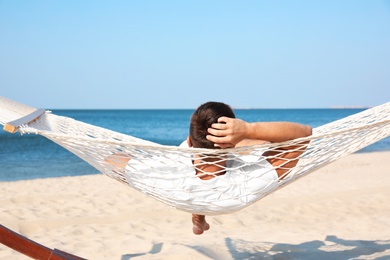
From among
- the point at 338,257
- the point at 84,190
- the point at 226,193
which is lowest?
the point at 84,190

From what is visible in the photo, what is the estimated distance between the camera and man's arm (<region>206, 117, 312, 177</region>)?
1.51 metres

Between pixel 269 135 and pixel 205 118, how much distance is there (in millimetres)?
229

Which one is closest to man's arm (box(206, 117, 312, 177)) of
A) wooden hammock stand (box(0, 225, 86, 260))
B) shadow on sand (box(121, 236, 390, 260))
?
wooden hammock stand (box(0, 225, 86, 260))

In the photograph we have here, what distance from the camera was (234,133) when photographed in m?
1.51

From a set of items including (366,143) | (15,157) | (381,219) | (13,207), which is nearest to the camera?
(366,143)

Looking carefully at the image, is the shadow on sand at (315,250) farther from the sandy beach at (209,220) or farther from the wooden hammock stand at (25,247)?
the wooden hammock stand at (25,247)

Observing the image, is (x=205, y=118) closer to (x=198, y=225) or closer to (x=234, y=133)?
(x=234, y=133)

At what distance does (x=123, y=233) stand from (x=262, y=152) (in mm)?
1661

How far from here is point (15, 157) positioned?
11.4 m

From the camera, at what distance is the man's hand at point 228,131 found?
1.51 m

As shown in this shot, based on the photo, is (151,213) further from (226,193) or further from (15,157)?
(15,157)

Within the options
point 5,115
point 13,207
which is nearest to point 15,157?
point 13,207

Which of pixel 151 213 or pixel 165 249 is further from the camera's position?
pixel 151 213

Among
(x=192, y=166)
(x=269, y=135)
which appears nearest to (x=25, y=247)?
(x=192, y=166)
